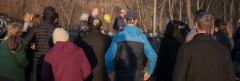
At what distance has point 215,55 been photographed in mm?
4180

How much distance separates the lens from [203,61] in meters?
4.19

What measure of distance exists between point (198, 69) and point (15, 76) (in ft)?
10.8

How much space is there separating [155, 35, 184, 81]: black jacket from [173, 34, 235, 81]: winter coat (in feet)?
7.09

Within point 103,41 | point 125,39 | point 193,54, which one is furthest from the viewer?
point 103,41

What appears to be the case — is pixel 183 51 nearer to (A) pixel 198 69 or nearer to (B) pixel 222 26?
(A) pixel 198 69

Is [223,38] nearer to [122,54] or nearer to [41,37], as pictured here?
[122,54]

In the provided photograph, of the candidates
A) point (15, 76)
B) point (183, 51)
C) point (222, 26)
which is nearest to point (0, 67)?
point (15, 76)

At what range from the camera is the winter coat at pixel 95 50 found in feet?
21.2

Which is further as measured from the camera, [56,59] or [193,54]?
[56,59]

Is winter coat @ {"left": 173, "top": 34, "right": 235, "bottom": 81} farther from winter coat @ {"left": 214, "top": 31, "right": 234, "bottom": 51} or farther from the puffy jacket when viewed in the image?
the puffy jacket

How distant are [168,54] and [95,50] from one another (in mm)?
1268

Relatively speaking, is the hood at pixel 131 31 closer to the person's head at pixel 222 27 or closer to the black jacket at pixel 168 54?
the black jacket at pixel 168 54

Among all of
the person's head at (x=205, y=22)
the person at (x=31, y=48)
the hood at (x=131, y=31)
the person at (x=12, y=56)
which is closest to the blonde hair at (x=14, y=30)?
the person at (x=12, y=56)

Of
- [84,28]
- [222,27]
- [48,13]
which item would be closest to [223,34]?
[222,27]
